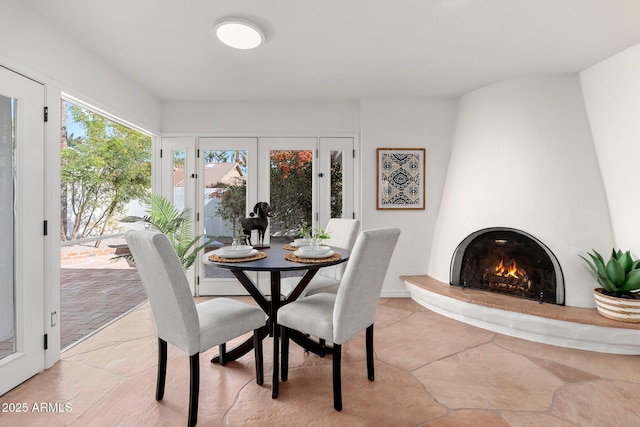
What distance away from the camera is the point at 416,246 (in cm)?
374

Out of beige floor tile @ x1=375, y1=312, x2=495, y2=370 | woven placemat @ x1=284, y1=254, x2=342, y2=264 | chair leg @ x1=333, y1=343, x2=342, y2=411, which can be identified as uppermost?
woven placemat @ x1=284, y1=254, x2=342, y2=264

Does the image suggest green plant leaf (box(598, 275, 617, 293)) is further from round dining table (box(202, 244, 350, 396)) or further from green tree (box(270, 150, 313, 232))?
green tree (box(270, 150, 313, 232))

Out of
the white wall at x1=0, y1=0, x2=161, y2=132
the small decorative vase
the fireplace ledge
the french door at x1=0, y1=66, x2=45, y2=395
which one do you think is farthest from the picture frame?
the french door at x1=0, y1=66, x2=45, y2=395

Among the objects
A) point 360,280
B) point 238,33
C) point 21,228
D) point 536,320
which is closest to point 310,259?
point 360,280

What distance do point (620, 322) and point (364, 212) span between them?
2.40 meters

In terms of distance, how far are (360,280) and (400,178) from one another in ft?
7.41

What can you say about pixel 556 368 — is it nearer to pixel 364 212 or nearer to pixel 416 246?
pixel 416 246

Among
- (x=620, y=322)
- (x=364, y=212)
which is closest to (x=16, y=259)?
(x=364, y=212)

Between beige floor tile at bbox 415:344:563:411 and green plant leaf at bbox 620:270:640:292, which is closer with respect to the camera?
beige floor tile at bbox 415:344:563:411

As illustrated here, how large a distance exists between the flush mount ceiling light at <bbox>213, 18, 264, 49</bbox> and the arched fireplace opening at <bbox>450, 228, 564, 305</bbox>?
2.79m

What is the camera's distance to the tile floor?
1.65m

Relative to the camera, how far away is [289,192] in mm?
3811

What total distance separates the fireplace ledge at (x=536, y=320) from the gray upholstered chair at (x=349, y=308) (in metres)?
1.49

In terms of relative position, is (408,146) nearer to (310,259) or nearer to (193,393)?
(310,259)
